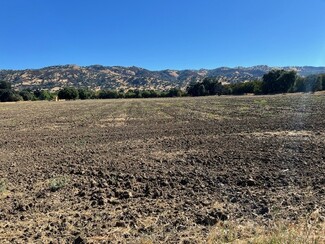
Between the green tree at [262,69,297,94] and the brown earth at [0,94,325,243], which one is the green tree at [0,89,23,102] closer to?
the green tree at [262,69,297,94]

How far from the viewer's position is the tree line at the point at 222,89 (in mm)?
103750

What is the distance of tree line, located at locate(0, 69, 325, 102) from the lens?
104m

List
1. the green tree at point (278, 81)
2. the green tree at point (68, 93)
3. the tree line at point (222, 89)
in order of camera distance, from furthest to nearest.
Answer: the green tree at point (68, 93) → the green tree at point (278, 81) → the tree line at point (222, 89)

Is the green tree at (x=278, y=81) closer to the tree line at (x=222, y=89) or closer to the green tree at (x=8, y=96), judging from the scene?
the tree line at (x=222, y=89)

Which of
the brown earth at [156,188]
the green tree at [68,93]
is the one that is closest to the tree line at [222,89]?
the green tree at [68,93]

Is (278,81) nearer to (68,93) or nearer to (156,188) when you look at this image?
(68,93)

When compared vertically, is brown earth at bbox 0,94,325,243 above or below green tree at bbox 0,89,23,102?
above

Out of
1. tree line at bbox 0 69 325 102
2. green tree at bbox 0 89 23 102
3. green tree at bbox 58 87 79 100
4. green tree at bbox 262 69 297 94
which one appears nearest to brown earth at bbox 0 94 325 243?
tree line at bbox 0 69 325 102

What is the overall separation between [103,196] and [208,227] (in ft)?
9.16

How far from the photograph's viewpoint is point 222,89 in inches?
4926

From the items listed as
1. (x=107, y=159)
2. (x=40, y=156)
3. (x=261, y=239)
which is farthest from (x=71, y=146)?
(x=261, y=239)

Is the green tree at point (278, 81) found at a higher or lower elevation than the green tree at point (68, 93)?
higher

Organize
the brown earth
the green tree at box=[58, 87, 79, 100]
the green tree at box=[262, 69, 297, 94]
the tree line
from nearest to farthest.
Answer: the brown earth < the tree line < the green tree at box=[262, 69, 297, 94] < the green tree at box=[58, 87, 79, 100]

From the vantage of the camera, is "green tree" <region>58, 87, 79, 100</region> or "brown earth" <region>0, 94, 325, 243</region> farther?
"green tree" <region>58, 87, 79, 100</region>
